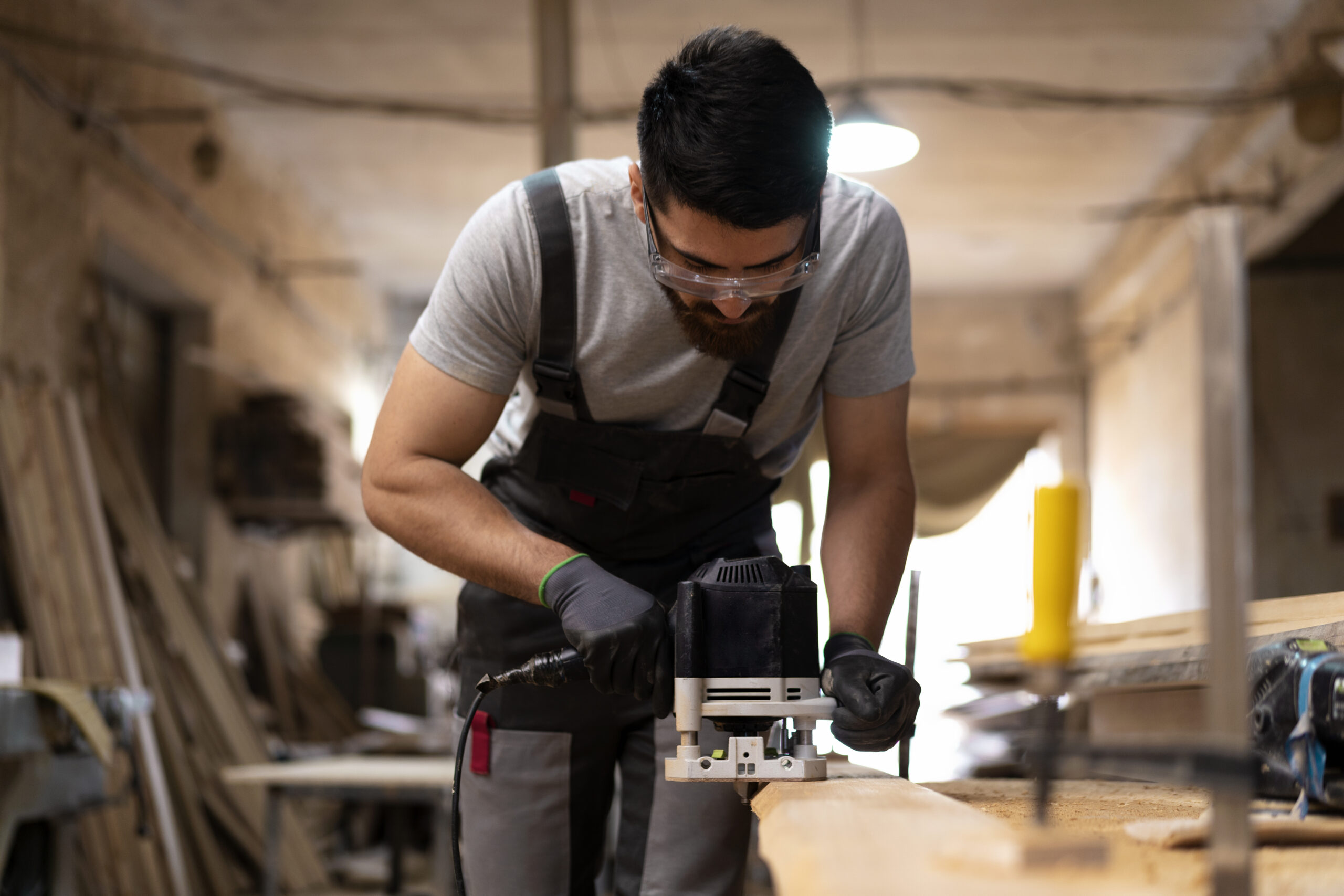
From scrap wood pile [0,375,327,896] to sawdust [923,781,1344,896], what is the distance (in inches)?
113

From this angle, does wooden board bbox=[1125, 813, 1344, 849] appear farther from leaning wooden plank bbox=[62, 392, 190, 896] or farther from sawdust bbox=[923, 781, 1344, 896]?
leaning wooden plank bbox=[62, 392, 190, 896]

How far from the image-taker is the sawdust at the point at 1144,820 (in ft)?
2.52

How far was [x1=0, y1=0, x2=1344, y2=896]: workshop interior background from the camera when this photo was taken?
473 cm

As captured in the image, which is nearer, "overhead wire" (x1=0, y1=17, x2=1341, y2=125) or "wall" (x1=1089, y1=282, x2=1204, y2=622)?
"overhead wire" (x1=0, y1=17, x2=1341, y2=125)

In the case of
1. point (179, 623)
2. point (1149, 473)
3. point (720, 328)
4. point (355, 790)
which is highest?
point (1149, 473)

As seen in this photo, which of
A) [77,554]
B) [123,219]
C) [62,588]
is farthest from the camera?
[123,219]

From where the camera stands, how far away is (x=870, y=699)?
1.36 meters

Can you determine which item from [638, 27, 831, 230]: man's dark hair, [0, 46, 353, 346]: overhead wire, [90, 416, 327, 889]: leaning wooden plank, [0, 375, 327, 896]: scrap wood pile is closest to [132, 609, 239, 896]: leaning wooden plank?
[0, 375, 327, 896]: scrap wood pile

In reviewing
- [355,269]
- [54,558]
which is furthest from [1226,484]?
[355,269]

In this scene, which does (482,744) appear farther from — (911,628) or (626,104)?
(626,104)

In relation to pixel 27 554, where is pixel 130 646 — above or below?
below

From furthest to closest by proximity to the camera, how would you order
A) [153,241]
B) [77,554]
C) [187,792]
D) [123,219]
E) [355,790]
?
[153,241]
[123,219]
[187,792]
[77,554]
[355,790]

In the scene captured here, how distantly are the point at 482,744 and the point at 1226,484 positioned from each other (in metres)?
1.25

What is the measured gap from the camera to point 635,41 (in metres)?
6.16
